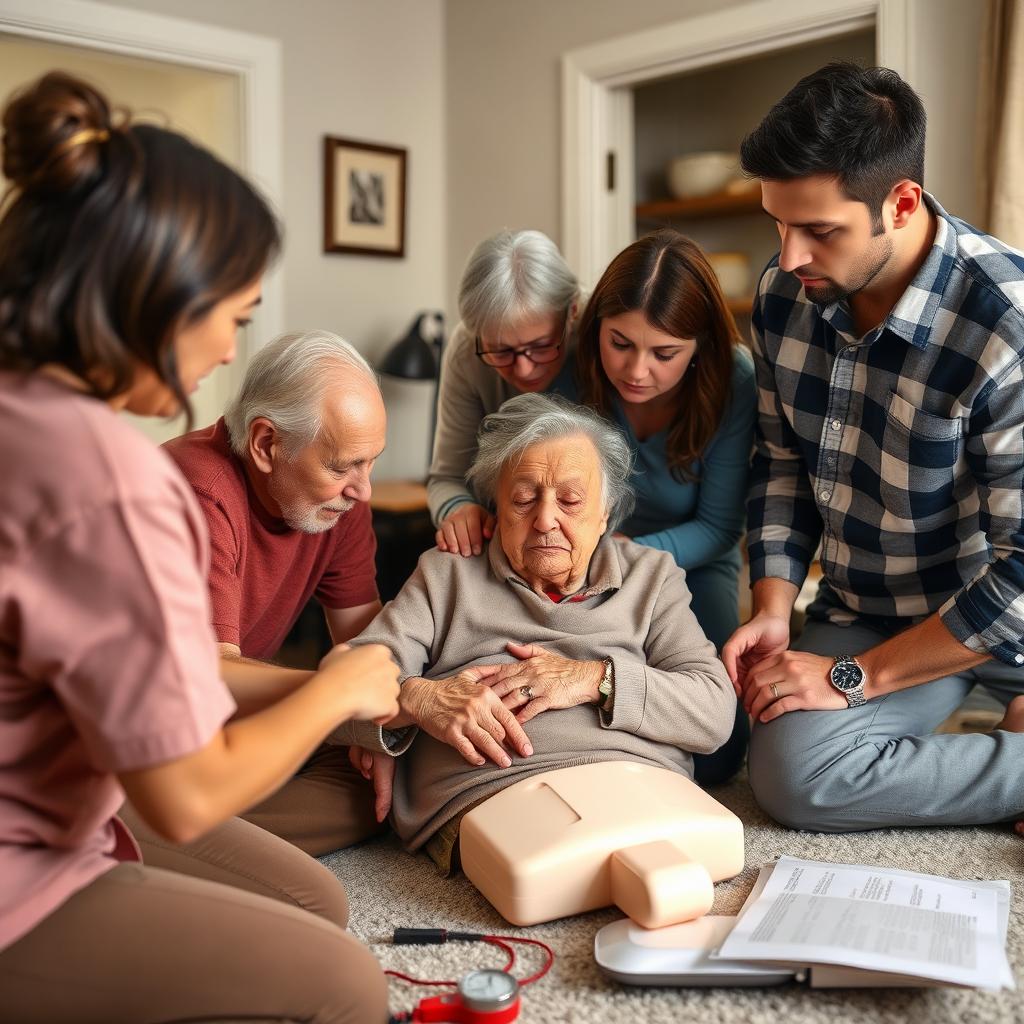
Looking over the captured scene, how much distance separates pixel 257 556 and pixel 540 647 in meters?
0.55

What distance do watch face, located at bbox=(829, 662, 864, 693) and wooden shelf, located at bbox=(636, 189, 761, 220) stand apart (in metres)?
2.61

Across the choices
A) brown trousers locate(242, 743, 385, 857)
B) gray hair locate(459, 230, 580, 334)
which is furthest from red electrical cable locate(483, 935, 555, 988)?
gray hair locate(459, 230, 580, 334)

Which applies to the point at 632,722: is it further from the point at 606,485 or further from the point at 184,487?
the point at 184,487

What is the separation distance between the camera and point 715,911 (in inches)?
71.6

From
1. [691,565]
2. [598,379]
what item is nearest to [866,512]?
[691,565]

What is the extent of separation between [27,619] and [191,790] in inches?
8.7

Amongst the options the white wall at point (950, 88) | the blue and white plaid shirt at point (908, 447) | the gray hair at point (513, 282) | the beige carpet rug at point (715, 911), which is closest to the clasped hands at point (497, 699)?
the beige carpet rug at point (715, 911)

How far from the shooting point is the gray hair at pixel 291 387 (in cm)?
197

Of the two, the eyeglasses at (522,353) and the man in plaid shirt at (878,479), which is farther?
the eyeglasses at (522,353)

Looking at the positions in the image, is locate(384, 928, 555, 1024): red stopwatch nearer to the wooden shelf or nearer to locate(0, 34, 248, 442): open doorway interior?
locate(0, 34, 248, 442): open doorway interior

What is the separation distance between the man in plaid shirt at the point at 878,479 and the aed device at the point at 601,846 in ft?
1.23

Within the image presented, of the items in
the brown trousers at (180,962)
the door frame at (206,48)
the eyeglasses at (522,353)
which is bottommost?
the brown trousers at (180,962)

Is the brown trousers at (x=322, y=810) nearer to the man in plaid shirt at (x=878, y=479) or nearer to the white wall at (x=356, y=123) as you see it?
the man in plaid shirt at (x=878, y=479)

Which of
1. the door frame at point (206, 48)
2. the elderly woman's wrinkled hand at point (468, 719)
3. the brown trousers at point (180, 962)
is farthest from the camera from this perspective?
the door frame at point (206, 48)
